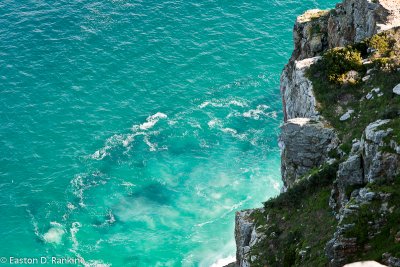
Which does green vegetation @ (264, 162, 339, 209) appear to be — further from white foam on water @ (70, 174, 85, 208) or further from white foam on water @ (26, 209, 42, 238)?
white foam on water @ (26, 209, 42, 238)

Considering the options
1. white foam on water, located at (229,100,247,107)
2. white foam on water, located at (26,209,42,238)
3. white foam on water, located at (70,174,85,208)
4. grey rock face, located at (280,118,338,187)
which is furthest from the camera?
white foam on water, located at (229,100,247,107)

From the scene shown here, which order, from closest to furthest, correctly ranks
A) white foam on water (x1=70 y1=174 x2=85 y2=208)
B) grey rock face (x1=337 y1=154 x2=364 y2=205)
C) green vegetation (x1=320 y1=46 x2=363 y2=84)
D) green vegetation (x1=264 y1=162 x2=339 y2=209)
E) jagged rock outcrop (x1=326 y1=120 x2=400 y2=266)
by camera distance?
jagged rock outcrop (x1=326 y1=120 x2=400 y2=266) < grey rock face (x1=337 y1=154 x2=364 y2=205) < green vegetation (x1=264 y1=162 x2=339 y2=209) < green vegetation (x1=320 y1=46 x2=363 y2=84) < white foam on water (x1=70 y1=174 x2=85 y2=208)

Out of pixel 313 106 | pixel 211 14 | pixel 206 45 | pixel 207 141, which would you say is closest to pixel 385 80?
pixel 313 106

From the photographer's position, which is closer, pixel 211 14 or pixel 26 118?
pixel 26 118

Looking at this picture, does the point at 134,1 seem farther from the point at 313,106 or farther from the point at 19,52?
the point at 313,106

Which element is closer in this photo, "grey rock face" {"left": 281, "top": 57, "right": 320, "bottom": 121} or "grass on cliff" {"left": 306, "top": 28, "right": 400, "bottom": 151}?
"grass on cliff" {"left": 306, "top": 28, "right": 400, "bottom": 151}

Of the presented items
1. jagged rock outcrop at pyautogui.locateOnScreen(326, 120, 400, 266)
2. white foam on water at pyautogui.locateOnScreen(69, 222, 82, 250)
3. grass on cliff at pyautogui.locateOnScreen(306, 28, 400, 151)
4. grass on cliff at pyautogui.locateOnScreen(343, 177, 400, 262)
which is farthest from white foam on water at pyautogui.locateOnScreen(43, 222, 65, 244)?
grass on cliff at pyautogui.locateOnScreen(343, 177, 400, 262)

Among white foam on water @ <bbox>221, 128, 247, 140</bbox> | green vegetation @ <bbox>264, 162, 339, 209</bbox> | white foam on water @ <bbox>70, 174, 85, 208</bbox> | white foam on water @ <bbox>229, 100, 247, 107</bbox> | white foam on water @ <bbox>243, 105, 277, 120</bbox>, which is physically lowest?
green vegetation @ <bbox>264, 162, 339, 209</bbox>
